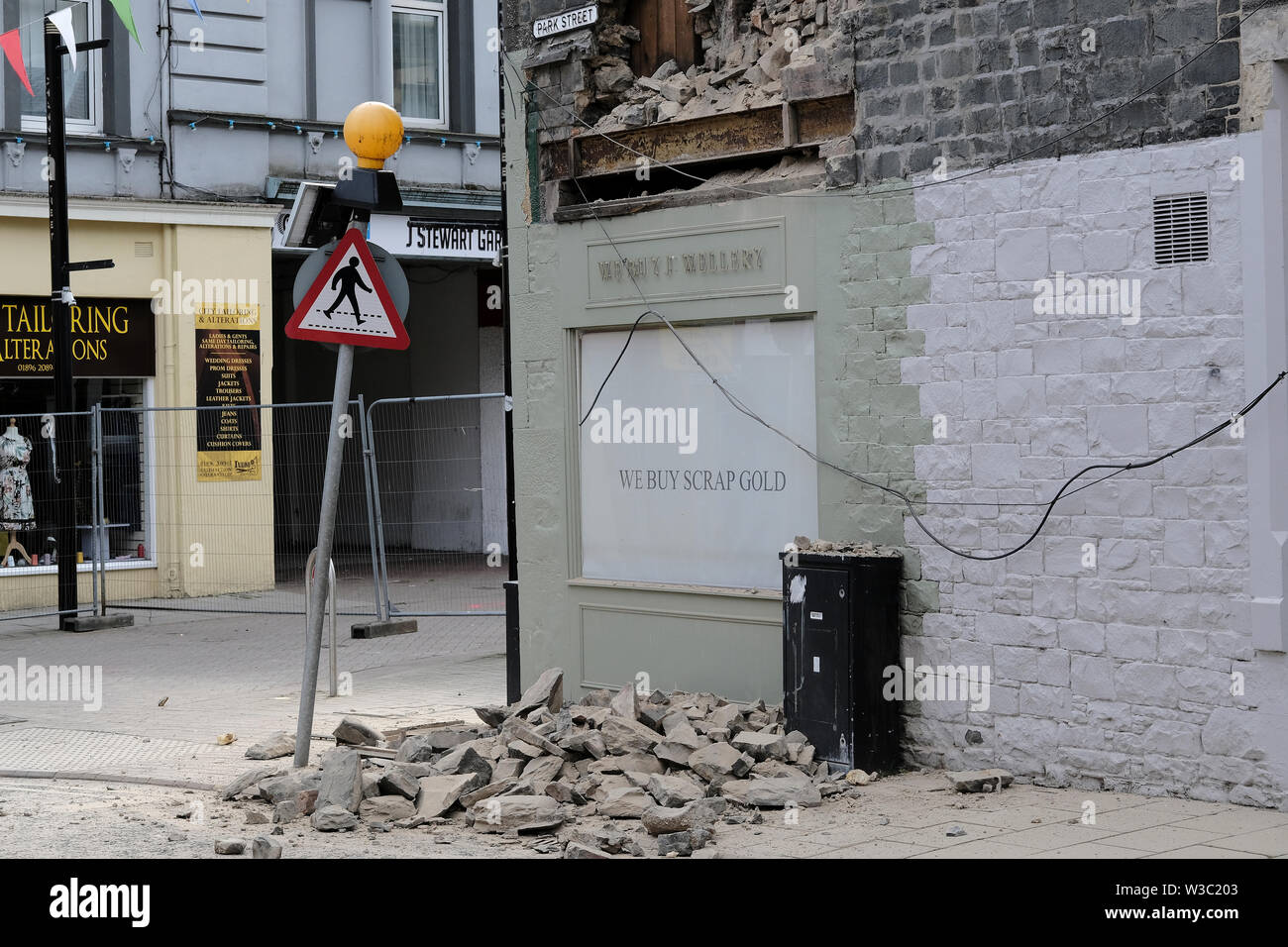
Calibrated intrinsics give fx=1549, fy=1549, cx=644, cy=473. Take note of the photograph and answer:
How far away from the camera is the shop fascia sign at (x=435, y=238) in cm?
2011

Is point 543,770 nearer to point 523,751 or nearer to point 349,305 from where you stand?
point 523,751

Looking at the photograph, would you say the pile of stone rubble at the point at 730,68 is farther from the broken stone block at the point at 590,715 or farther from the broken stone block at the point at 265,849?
the broken stone block at the point at 265,849

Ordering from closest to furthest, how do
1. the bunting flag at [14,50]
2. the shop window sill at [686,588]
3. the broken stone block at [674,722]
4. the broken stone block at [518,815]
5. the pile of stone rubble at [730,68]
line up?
the broken stone block at [518,815] → the broken stone block at [674,722] → the pile of stone rubble at [730,68] → the shop window sill at [686,588] → the bunting flag at [14,50]

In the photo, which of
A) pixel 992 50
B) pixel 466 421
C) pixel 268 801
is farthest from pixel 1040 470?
Result: pixel 466 421

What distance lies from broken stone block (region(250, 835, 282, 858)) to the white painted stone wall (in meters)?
3.54

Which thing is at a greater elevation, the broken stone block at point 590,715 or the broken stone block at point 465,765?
the broken stone block at point 590,715

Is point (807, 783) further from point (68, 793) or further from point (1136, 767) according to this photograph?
point (68, 793)

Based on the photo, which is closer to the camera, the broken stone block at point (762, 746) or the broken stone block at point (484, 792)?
the broken stone block at point (484, 792)

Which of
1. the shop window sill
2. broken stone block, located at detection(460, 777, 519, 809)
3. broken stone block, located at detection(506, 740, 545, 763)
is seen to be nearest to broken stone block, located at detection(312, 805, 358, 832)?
broken stone block, located at detection(460, 777, 519, 809)

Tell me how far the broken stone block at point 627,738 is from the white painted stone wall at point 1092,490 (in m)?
1.44

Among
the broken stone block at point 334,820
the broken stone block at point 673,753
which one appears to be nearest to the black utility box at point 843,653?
the broken stone block at point 673,753

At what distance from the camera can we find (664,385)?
32.4 feet

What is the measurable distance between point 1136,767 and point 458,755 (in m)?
3.47

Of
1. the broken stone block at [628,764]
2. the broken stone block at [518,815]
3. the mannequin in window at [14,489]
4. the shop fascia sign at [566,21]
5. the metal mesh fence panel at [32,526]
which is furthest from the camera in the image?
the mannequin in window at [14,489]
